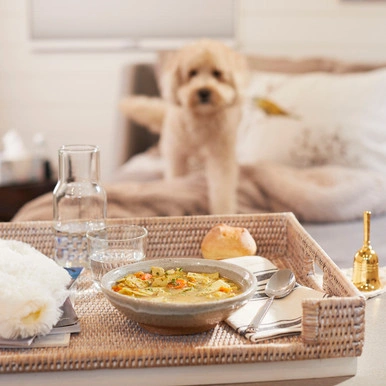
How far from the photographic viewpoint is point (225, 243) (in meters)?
1.30

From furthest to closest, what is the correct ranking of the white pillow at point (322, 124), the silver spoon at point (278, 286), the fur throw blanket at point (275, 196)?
the white pillow at point (322, 124) < the fur throw blanket at point (275, 196) < the silver spoon at point (278, 286)

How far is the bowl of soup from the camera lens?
0.95 meters

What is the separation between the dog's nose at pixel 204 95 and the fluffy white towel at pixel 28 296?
157 cm

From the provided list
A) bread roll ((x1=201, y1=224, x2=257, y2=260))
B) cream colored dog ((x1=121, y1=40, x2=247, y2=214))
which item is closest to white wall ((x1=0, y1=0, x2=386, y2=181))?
cream colored dog ((x1=121, y1=40, x2=247, y2=214))

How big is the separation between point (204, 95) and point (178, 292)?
63.4 inches

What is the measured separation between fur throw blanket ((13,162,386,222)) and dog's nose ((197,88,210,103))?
0.35 meters

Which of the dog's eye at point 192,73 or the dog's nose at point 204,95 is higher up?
the dog's eye at point 192,73

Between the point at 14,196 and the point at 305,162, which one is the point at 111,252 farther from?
the point at 14,196

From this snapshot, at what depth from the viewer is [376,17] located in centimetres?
341

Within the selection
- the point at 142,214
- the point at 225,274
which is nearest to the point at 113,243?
the point at 225,274

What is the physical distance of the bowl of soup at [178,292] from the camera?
95 centimetres

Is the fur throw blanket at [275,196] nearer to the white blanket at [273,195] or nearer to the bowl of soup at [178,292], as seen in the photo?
the white blanket at [273,195]

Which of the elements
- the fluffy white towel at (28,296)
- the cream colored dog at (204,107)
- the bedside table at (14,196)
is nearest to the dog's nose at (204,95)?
the cream colored dog at (204,107)

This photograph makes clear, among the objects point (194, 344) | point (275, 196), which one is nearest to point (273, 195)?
point (275, 196)
